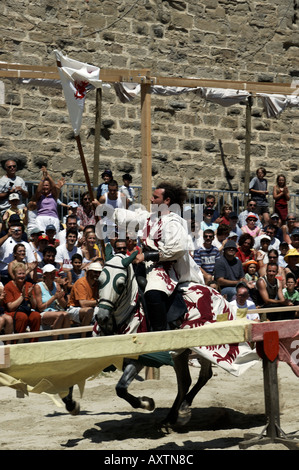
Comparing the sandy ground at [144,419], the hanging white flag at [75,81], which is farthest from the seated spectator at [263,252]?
the hanging white flag at [75,81]

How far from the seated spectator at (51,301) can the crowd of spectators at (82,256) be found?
1 centimetres

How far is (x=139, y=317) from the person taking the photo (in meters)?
7.40

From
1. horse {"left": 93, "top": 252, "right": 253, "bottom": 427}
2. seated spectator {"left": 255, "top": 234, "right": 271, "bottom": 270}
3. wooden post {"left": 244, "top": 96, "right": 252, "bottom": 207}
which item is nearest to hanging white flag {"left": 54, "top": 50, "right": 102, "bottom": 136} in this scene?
horse {"left": 93, "top": 252, "right": 253, "bottom": 427}

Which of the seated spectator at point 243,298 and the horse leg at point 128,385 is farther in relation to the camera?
the seated spectator at point 243,298

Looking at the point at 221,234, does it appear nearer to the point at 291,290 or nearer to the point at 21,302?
the point at 291,290

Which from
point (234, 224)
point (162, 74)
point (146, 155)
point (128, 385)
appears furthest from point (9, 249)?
point (162, 74)

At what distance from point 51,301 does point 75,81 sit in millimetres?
2540

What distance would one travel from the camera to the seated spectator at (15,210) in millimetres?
11734

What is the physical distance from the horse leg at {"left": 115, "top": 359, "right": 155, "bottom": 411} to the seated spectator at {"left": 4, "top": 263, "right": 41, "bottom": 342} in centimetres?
244

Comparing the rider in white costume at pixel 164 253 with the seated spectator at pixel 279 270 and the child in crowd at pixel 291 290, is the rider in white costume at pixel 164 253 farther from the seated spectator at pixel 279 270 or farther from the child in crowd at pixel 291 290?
the seated spectator at pixel 279 270

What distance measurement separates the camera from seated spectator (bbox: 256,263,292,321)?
11.6 m

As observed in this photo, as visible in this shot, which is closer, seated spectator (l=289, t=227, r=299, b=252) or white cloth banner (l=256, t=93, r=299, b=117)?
seated spectator (l=289, t=227, r=299, b=252)

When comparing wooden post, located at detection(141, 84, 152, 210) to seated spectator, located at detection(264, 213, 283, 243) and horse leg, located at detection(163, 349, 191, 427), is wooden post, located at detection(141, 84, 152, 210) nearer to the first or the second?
horse leg, located at detection(163, 349, 191, 427)

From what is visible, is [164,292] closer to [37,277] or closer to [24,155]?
[37,277]
